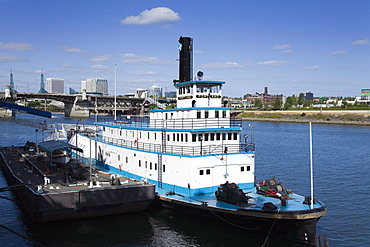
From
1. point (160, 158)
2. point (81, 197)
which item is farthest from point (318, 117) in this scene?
point (81, 197)

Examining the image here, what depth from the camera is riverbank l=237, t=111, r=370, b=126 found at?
119 metres

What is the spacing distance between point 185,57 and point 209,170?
12.7 m

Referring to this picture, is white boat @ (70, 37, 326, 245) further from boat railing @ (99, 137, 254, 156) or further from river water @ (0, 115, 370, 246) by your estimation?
river water @ (0, 115, 370, 246)

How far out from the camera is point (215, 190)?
25.1 meters

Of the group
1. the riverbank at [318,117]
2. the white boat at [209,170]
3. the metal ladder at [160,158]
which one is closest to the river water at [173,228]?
the white boat at [209,170]

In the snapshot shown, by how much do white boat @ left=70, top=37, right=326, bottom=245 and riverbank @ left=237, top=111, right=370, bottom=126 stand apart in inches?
A: 3956

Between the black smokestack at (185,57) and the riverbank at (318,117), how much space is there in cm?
9659

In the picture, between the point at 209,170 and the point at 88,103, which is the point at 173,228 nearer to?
the point at 209,170

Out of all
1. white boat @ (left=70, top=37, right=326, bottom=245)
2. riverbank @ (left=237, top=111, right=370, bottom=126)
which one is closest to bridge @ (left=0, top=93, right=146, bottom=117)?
riverbank @ (left=237, top=111, right=370, bottom=126)

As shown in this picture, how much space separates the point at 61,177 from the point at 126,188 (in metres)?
7.51

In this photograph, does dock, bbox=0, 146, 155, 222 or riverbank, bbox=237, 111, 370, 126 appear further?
riverbank, bbox=237, 111, 370, 126

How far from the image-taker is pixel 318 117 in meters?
132

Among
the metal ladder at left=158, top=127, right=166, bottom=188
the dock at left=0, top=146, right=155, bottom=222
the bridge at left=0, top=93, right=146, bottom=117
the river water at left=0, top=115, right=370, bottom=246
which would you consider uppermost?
the bridge at left=0, top=93, right=146, bottom=117

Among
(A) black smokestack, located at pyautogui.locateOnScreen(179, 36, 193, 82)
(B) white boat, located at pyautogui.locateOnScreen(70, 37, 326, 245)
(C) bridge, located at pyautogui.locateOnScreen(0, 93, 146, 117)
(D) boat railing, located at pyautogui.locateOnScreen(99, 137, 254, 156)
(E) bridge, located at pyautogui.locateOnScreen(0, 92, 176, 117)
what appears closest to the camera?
(B) white boat, located at pyautogui.locateOnScreen(70, 37, 326, 245)
